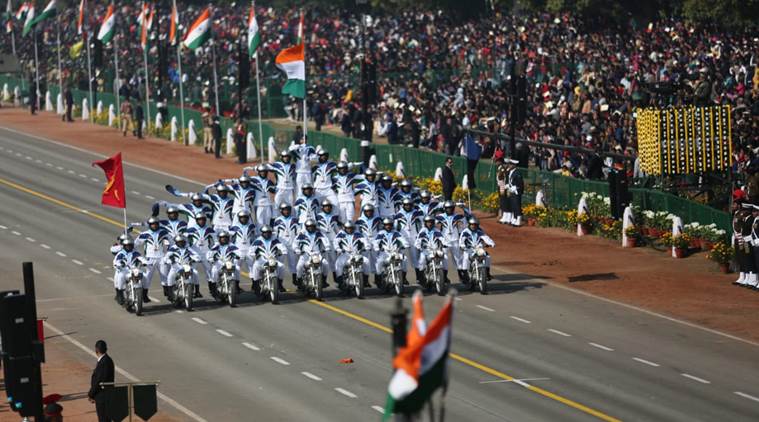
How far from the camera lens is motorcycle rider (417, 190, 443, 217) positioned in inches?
1539

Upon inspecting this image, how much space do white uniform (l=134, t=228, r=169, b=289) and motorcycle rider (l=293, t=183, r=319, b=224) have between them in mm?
3305

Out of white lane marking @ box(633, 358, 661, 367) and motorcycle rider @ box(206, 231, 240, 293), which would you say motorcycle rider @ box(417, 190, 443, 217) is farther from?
white lane marking @ box(633, 358, 661, 367)

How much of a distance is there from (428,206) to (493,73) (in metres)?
29.6

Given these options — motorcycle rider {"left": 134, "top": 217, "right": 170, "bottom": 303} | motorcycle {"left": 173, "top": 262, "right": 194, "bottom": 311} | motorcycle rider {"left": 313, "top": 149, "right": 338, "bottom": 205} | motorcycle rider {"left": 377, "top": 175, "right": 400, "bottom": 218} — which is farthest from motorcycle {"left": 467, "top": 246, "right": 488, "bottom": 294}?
motorcycle rider {"left": 134, "top": 217, "right": 170, "bottom": 303}

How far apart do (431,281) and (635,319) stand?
177 inches

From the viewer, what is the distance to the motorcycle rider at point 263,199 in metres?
41.5

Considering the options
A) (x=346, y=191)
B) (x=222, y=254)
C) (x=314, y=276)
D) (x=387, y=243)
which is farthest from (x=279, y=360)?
(x=346, y=191)

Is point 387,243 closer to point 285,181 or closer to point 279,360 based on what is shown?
point 279,360

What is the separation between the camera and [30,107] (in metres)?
79.2

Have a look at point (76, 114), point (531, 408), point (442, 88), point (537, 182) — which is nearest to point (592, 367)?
point (531, 408)

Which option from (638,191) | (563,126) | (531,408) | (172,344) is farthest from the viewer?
(563,126)

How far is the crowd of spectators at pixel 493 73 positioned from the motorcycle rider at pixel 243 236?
1224 cm

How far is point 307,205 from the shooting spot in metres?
39.6

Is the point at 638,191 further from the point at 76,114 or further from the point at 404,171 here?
the point at 76,114
